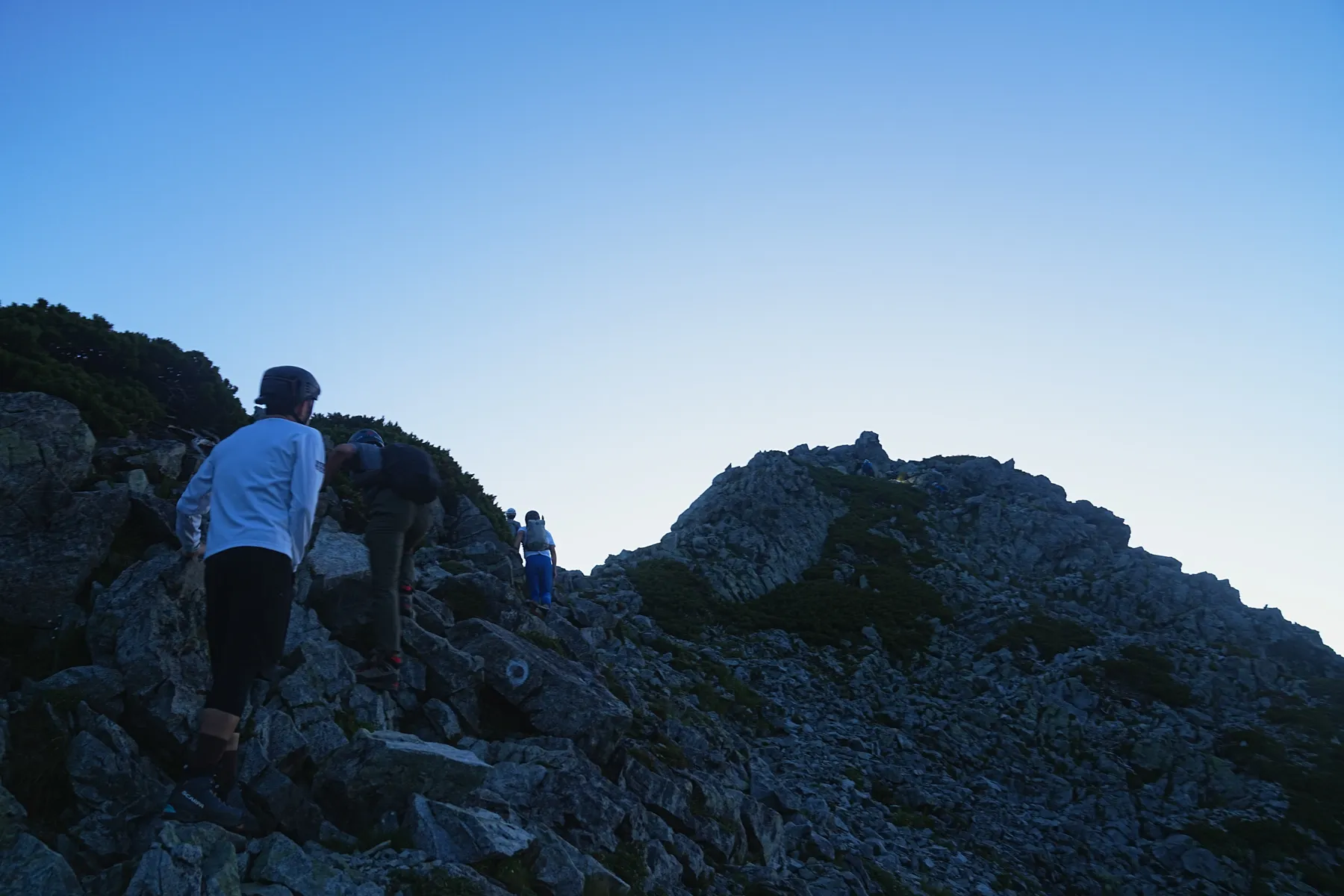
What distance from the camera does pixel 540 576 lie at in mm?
21109

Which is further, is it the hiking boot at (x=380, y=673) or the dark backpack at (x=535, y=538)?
the dark backpack at (x=535, y=538)

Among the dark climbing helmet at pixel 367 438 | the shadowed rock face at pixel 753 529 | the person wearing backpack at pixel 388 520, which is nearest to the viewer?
the person wearing backpack at pixel 388 520

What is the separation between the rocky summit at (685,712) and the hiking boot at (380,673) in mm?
177

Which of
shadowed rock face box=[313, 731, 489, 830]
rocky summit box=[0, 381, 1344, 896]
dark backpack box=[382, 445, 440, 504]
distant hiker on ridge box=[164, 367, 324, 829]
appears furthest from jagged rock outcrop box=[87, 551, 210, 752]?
dark backpack box=[382, 445, 440, 504]

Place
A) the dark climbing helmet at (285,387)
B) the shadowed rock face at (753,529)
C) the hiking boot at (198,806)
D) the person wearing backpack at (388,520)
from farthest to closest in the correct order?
the shadowed rock face at (753,529) < the person wearing backpack at (388,520) < the dark climbing helmet at (285,387) < the hiking boot at (198,806)

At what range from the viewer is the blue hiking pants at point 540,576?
21.1 metres

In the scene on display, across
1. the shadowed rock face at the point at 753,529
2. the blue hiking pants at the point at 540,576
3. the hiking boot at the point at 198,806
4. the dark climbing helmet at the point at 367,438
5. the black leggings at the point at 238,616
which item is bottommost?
the hiking boot at the point at 198,806

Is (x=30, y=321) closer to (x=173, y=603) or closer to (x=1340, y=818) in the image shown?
(x=173, y=603)

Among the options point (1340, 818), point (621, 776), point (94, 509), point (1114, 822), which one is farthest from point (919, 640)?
point (94, 509)

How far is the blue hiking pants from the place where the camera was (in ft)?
69.2

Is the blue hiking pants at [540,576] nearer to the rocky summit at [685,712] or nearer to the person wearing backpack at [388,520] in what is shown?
the rocky summit at [685,712]

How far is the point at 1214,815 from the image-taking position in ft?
88.0

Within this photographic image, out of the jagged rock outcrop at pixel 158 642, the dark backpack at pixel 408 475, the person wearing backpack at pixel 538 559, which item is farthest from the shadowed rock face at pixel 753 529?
the jagged rock outcrop at pixel 158 642

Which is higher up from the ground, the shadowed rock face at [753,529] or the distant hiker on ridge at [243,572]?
the shadowed rock face at [753,529]
